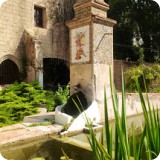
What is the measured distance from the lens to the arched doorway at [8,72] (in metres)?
10.9

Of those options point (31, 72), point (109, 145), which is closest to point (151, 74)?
point (31, 72)

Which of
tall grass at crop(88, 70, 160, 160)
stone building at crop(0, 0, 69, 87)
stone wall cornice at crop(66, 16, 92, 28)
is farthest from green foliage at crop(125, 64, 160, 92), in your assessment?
tall grass at crop(88, 70, 160, 160)

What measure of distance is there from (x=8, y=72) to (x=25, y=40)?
5.62 feet

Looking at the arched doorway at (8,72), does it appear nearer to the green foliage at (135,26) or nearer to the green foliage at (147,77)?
the green foliage at (147,77)

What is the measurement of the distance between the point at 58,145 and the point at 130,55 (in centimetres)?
1246

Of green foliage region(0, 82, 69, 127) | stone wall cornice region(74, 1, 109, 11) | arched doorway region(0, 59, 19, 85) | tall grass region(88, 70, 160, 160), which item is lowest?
green foliage region(0, 82, 69, 127)

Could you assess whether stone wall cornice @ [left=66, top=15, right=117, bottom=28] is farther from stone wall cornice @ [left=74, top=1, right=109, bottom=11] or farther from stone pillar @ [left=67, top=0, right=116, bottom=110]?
stone wall cornice @ [left=74, top=1, right=109, bottom=11]

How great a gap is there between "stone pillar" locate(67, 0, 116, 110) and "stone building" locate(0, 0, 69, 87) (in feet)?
14.0

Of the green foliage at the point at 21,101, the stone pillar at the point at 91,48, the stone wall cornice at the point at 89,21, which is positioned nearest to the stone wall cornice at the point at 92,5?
the stone pillar at the point at 91,48

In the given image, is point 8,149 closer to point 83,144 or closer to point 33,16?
point 83,144

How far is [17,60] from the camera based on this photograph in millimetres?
11094

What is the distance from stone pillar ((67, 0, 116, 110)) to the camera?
21.7ft

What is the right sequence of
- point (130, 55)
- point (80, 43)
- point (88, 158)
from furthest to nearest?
point (130, 55)
point (80, 43)
point (88, 158)

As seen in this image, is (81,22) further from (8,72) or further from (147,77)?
(147,77)
